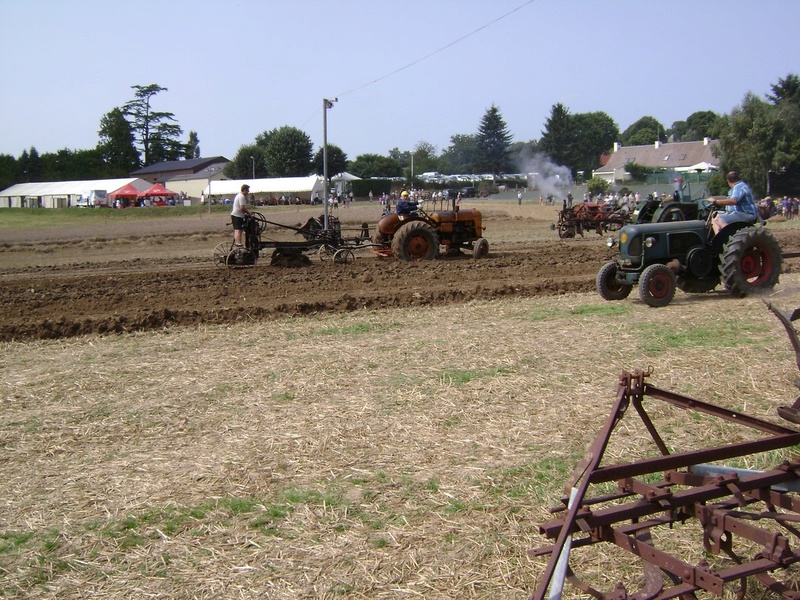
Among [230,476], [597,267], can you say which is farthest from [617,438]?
[597,267]

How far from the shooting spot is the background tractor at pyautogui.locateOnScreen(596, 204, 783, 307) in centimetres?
1089

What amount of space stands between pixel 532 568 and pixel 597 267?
1222 centimetres

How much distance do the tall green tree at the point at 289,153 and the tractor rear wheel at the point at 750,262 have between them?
79925 millimetres

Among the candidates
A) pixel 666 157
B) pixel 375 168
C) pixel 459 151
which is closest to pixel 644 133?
pixel 459 151

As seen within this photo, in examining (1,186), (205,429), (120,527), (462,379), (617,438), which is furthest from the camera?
(1,186)

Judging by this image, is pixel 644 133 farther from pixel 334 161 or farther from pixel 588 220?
pixel 588 220

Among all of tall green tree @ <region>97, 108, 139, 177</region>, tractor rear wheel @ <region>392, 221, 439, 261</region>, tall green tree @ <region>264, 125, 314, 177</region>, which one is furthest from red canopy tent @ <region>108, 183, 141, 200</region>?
tractor rear wheel @ <region>392, 221, 439, 261</region>

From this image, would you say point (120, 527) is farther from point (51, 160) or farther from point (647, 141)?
point (647, 141)

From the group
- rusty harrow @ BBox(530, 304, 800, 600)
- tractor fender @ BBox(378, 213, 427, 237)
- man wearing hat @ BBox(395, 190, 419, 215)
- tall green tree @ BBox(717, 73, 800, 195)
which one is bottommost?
rusty harrow @ BBox(530, 304, 800, 600)

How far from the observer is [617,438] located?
5.18m

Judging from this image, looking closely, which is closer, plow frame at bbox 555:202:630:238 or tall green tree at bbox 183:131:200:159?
plow frame at bbox 555:202:630:238

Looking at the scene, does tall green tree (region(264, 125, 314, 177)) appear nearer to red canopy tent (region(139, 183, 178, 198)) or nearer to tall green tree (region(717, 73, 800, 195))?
red canopy tent (region(139, 183, 178, 198))

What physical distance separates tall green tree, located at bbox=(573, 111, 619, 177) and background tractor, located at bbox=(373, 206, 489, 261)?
8554 centimetres

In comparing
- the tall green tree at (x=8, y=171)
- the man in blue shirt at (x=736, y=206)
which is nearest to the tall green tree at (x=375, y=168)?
the tall green tree at (x=8, y=171)
